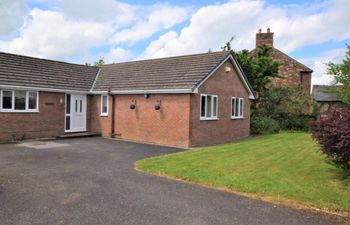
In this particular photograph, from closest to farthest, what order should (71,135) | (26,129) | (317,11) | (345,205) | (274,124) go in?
(345,205) → (317,11) → (26,129) → (71,135) → (274,124)

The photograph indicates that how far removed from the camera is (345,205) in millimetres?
6875

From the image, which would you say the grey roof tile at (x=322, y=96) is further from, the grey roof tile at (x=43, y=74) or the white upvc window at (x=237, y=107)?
the grey roof tile at (x=43, y=74)

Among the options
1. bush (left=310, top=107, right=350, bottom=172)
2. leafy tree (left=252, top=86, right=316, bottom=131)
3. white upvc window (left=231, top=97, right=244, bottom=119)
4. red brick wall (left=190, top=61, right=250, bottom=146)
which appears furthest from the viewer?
leafy tree (left=252, top=86, right=316, bottom=131)

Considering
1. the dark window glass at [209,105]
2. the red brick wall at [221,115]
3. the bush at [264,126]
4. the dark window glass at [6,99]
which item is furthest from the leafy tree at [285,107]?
the dark window glass at [6,99]

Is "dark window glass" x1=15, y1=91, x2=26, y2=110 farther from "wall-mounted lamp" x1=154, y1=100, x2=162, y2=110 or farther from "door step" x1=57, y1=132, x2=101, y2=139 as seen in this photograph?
"wall-mounted lamp" x1=154, y1=100, x2=162, y2=110

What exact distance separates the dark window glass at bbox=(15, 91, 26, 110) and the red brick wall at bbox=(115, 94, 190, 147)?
527 centimetres

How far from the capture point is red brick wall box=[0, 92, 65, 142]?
16609mm

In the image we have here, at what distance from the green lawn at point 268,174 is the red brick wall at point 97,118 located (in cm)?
848

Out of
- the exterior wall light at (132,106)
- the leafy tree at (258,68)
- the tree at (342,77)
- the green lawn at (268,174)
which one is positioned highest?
the leafy tree at (258,68)

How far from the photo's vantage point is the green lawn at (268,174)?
7492mm

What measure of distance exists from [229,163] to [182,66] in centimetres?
882

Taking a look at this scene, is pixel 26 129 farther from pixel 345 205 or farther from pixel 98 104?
pixel 345 205

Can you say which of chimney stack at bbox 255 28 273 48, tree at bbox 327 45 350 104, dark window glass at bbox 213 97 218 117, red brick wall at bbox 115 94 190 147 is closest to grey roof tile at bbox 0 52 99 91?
red brick wall at bbox 115 94 190 147

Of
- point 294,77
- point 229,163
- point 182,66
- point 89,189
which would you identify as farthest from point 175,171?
point 294,77
